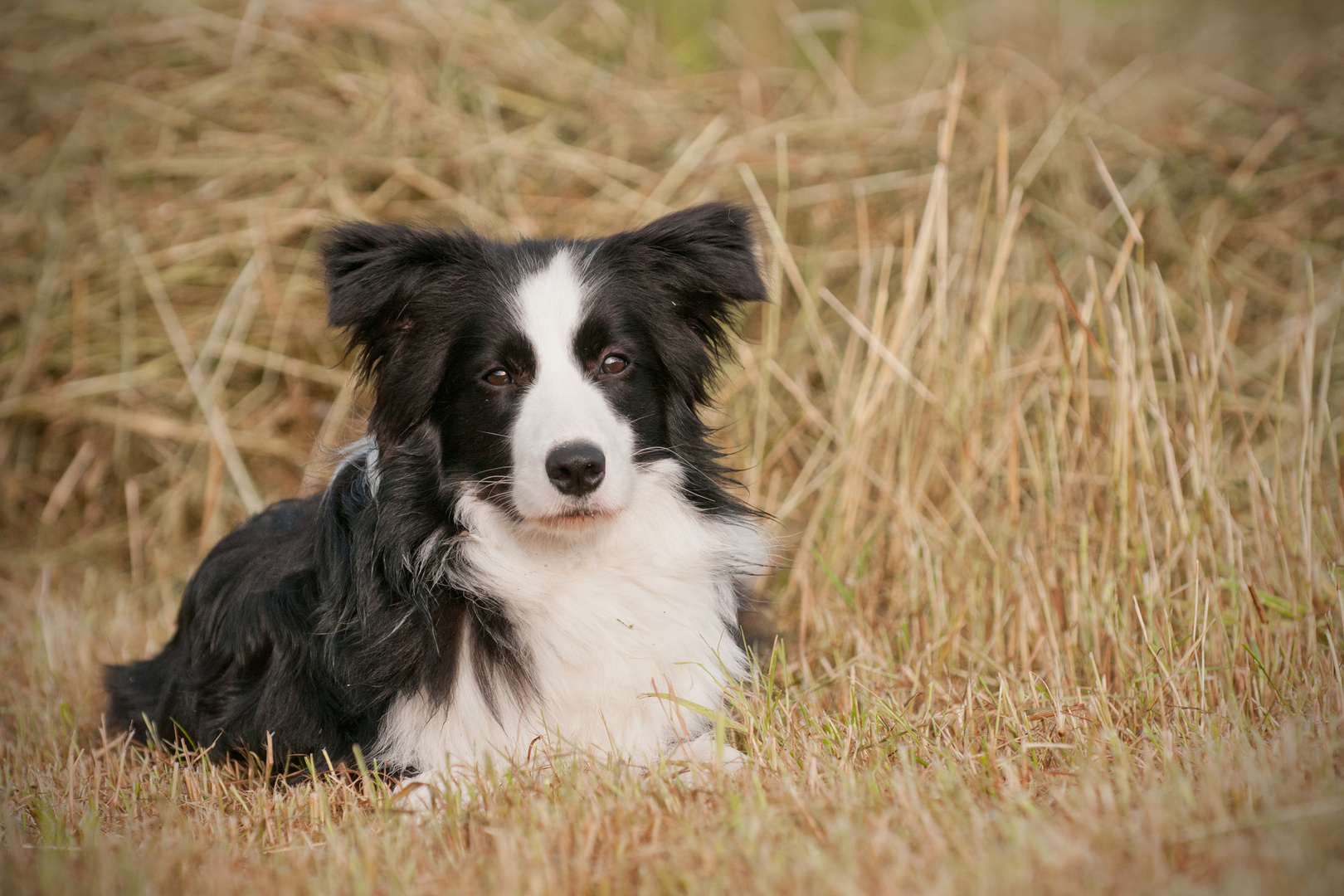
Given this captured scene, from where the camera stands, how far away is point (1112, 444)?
3574 mm

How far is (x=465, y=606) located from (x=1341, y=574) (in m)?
2.48

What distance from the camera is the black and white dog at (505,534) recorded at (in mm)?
2803

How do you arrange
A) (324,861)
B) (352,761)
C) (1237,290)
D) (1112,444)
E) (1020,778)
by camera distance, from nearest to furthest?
(324,861) → (1020,778) → (352,761) → (1112,444) → (1237,290)

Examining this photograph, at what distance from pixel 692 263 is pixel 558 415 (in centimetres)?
70

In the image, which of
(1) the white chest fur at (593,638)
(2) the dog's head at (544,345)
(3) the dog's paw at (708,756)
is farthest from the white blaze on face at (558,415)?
(3) the dog's paw at (708,756)

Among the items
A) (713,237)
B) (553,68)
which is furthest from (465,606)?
(553,68)

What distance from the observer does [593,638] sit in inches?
114

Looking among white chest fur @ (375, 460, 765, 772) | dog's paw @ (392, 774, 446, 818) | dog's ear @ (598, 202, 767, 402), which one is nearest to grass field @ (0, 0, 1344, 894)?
dog's paw @ (392, 774, 446, 818)

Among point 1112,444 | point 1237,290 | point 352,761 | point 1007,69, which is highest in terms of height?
point 1007,69

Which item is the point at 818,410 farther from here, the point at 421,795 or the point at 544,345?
the point at 421,795

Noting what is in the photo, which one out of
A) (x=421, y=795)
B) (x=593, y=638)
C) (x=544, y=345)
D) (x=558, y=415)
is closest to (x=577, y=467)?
(x=558, y=415)

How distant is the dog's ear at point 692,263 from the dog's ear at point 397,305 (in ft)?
1.52

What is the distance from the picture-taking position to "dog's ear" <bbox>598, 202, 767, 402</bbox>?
303 centimetres

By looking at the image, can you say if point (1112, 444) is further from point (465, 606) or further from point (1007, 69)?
point (1007, 69)
